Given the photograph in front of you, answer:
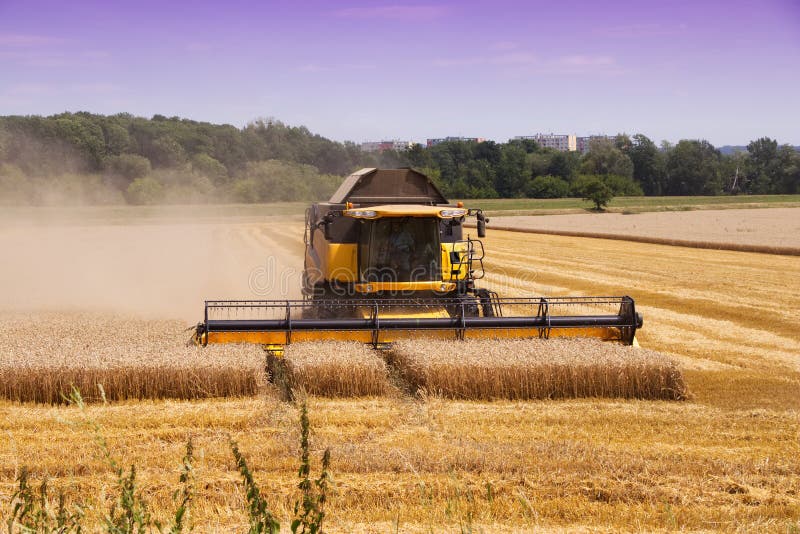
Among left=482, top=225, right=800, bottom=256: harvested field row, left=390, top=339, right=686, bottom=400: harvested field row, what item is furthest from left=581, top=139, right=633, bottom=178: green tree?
left=390, top=339, right=686, bottom=400: harvested field row

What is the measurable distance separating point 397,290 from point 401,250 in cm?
58

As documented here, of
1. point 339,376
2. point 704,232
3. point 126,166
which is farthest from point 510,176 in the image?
point 339,376

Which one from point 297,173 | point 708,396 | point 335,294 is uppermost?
point 297,173

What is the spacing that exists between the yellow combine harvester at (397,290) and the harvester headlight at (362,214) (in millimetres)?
13

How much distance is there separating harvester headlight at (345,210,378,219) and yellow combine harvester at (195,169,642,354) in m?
0.01

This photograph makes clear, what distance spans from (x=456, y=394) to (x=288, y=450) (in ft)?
8.30

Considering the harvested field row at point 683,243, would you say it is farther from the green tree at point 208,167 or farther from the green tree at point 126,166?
the green tree at point 126,166

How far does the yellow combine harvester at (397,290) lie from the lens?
974 cm

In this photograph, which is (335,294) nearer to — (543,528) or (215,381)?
(215,381)

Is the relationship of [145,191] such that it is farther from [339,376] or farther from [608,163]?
[608,163]

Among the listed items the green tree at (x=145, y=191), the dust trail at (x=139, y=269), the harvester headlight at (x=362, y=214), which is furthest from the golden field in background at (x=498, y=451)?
the green tree at (x=145, y=191)

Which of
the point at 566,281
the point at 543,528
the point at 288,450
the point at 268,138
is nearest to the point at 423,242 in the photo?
the point at 288,450

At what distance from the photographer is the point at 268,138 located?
116ft

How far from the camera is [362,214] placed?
35.1ft
